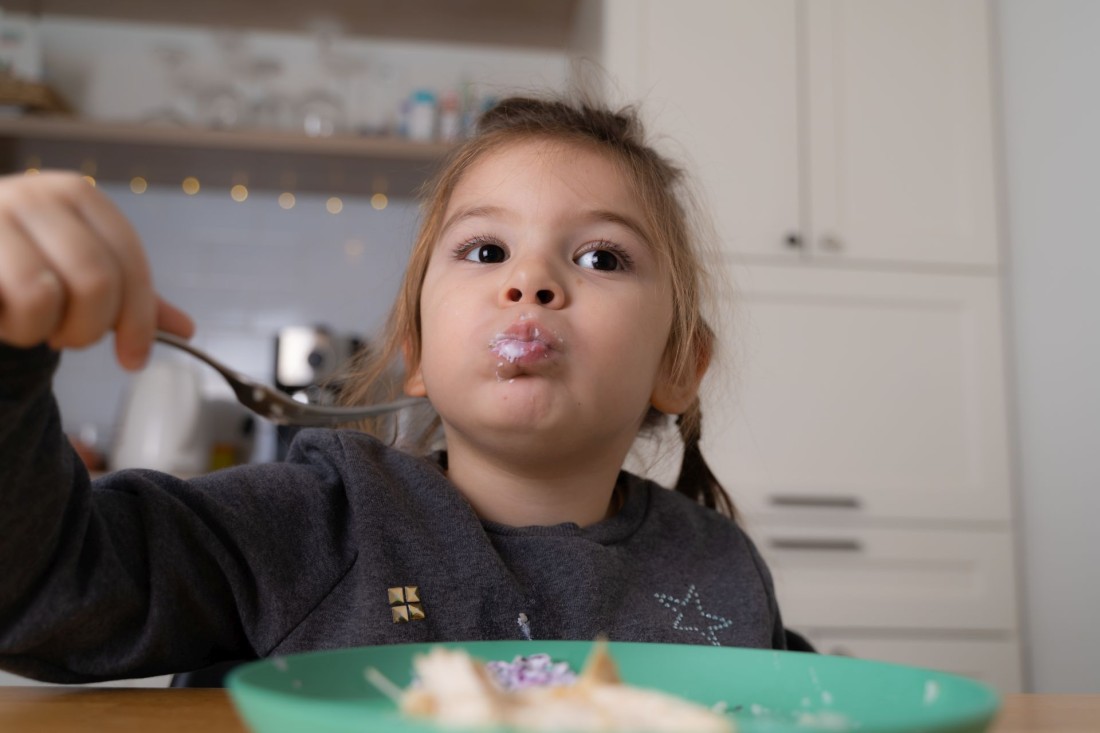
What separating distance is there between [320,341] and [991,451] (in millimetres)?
1578

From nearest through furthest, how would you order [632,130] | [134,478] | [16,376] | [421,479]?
[16,376]
[134,478]
[421,479]
[632,130]

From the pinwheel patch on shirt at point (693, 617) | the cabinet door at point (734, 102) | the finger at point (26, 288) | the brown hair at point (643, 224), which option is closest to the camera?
the finger at point (26, 288)

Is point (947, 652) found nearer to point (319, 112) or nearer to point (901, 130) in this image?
point (901, 130)

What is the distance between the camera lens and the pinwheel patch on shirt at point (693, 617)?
0.87 meters

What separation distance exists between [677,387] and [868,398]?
1.41 m

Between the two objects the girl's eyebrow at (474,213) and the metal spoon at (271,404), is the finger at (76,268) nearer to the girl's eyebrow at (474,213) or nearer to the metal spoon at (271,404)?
the metal spoon at (271,404)

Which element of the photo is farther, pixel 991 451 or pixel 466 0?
pixel 466 0

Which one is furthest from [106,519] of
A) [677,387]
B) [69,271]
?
[677,387]

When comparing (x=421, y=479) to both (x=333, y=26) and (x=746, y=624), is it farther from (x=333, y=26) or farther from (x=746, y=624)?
(x=333, y=26)

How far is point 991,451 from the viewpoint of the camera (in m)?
2.37

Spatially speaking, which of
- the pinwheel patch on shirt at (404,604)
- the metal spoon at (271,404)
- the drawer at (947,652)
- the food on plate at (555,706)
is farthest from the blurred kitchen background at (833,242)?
the food on plate at (555,706)

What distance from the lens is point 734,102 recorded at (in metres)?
2.40

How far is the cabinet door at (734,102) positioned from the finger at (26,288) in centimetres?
200

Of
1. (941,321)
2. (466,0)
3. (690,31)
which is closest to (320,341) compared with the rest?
(466,0)
